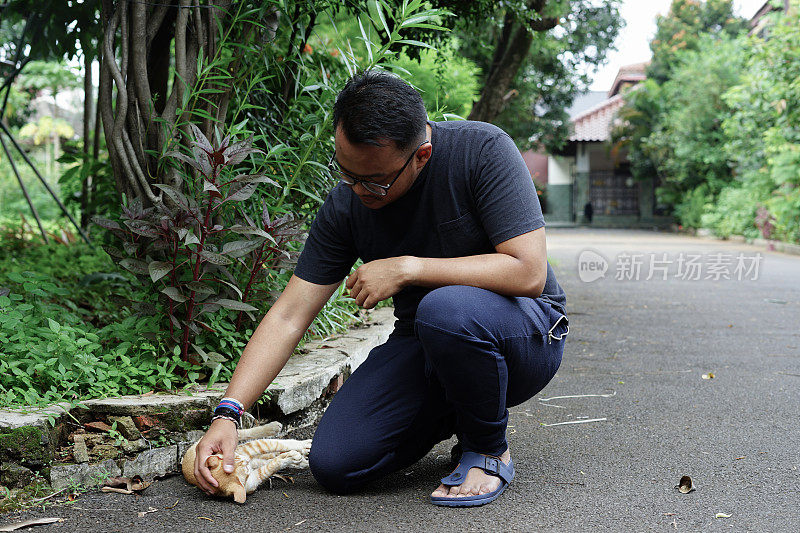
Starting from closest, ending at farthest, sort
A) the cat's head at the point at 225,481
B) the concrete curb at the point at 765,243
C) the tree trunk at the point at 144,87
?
the cat's head at the point at 225,481
the tree trunk at the point at 144,87
the concrete curb at the point at 765,243

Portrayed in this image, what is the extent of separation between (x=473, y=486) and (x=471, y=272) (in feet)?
2.23

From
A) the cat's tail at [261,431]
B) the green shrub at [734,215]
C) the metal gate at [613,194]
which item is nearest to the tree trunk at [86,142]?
the cat's tail at [261,431]

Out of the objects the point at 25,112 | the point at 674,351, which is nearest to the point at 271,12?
the point at 674,351

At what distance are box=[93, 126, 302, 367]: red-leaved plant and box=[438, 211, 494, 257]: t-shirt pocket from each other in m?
0.72

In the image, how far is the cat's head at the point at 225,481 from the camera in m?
2.37

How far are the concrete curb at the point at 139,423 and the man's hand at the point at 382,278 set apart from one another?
827mm

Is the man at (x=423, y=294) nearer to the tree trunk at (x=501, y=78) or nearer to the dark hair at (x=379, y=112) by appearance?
the dark hair at (x=379, y=112)

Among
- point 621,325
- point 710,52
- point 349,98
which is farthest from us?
point 710,52

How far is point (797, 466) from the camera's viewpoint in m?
2.79

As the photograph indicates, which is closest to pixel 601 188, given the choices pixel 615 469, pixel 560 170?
pixel 560 170

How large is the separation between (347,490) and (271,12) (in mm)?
2227

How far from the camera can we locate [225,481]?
2.38 meters

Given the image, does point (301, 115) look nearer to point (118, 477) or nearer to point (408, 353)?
point (408, 353)

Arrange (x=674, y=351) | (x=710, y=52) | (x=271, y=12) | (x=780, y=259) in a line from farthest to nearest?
(x=710, y=52)
(x=780, y=259)
(x=674, y=351)
(x=271, y=12)
